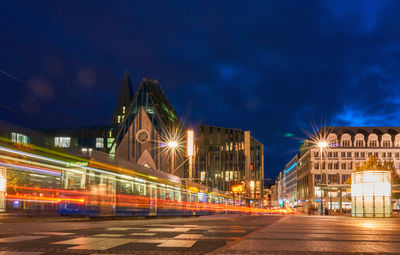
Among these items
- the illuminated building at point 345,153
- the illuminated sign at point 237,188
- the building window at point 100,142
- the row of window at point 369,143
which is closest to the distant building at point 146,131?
the illuminated sign at point 237,188

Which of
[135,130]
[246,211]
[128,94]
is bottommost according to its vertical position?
[246,211]

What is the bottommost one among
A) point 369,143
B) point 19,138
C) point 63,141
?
point 19,138

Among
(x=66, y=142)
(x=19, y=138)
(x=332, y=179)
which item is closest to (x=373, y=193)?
(x=19, y=138)

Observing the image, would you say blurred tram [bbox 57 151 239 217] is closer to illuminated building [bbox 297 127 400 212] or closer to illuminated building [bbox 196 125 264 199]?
illuminated building [bbox 297 127 400 212]

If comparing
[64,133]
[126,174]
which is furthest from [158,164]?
[126,174]

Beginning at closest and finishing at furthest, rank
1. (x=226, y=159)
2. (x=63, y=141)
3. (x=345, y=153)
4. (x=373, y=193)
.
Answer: (x=373, y=193), (x=345, y=153), (x=63, y=141), (x=226, y=159)

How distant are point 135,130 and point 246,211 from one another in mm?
28380

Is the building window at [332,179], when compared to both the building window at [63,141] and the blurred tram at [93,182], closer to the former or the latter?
the building window at [63,141]

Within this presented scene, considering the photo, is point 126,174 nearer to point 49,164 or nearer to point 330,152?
point 49,164

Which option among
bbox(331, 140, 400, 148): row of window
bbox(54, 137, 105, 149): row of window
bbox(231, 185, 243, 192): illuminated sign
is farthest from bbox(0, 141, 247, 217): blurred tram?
bbox(54, 137, 105, 149): row of window

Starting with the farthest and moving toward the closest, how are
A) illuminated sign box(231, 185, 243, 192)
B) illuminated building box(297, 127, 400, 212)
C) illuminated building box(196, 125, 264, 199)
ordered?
illuminated building box(196, 125, 264, 199), illuminated building box(297, 127, 400, 212), illuminated sign box(231, 185, 243, 192)

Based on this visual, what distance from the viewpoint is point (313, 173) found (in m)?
107

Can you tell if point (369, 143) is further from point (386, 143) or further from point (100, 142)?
point (100, 142)

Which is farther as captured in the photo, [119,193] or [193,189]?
[193,189]
